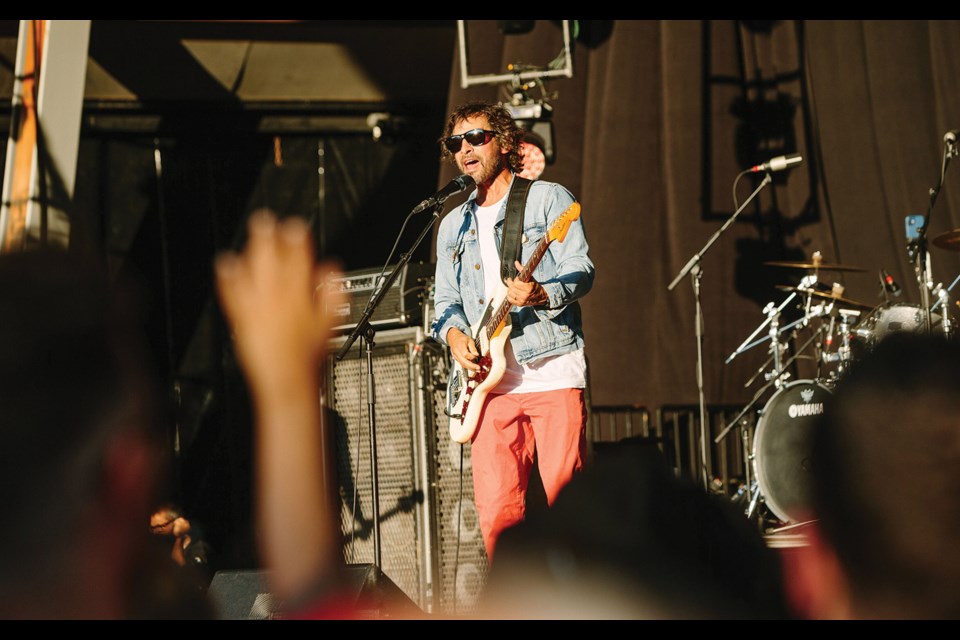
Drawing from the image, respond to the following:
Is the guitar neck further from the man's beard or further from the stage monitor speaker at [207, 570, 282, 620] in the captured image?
the stage monitor speaker at [207, 570, 282, 620]

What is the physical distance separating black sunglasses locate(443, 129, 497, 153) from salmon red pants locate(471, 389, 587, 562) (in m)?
0.95

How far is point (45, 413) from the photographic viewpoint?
1.08 metres

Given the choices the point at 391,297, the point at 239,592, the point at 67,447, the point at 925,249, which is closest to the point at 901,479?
the point at 67,447

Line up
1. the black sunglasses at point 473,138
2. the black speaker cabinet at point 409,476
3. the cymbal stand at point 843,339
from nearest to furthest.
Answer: the black sunglasses at point 473,138, the black speaker cabinet at point 409,476, the cymbal stand at point 843,339

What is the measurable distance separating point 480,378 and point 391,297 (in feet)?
4.80

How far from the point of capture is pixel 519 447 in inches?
153

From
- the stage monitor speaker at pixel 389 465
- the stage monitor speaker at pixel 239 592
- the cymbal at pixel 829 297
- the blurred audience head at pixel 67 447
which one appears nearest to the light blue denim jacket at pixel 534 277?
the stage monitor speaker at pixel 389 465

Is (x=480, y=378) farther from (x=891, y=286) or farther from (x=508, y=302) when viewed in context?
(x=891, y=286)

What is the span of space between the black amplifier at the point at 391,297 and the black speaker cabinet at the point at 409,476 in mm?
69

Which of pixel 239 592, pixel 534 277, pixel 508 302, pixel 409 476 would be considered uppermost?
pixel 534 277

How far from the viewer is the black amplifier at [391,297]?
519cm

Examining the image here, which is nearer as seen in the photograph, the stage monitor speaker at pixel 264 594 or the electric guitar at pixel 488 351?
the stage monitor speaker at pixel 264 594

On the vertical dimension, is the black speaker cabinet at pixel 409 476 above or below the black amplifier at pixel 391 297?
below

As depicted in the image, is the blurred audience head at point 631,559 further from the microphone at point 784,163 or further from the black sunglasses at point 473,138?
the microphone at point 784,163
